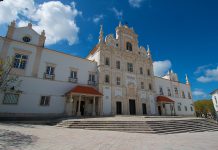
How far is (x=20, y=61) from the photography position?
63.3ft

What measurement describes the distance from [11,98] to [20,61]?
16.4 feet

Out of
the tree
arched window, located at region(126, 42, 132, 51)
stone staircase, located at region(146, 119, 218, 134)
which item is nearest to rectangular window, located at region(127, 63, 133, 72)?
arched window, located at region(126, 42, 132, 51)

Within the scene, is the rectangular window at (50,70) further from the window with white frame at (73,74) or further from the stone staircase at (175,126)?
the stone staircase at (175,126)

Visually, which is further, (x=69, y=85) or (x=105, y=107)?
(x=105, y=107)

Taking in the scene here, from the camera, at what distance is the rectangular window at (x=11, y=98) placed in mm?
17297

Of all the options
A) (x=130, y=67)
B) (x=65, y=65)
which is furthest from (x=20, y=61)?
(x=130, y=67)

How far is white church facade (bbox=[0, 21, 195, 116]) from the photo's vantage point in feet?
61.7

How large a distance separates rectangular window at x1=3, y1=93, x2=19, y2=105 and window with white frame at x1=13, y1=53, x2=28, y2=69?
3691mm

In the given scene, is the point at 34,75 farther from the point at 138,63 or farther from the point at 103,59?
the point at 138,63

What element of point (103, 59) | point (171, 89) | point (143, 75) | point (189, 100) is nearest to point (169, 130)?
point (103, 59)

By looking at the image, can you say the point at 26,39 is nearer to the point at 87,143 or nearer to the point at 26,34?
the point at 26,34

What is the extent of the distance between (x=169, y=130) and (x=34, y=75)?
58.4 ft

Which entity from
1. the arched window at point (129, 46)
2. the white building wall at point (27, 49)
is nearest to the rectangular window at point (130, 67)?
the arched window at point (129, 46)

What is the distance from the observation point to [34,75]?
773 inches
